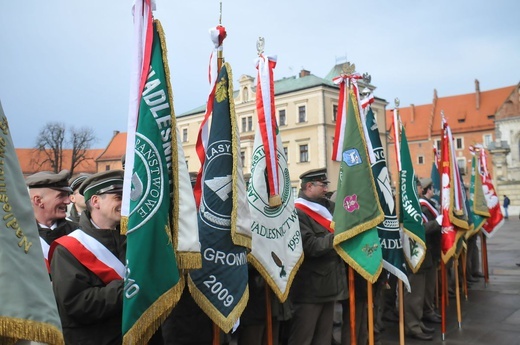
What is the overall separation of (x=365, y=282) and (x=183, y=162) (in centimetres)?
326

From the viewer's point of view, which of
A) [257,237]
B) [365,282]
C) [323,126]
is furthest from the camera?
[323,126]

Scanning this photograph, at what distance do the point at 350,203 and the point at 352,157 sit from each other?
1.81 ft

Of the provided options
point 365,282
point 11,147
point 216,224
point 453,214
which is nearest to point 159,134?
point 216,224

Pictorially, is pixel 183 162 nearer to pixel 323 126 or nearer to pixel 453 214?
pixel 453 214

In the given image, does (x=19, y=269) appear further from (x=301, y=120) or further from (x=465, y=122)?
(x=465, y=122)

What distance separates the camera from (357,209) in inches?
207

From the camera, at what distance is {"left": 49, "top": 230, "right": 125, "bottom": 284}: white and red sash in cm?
302

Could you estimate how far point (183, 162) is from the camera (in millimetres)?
3373

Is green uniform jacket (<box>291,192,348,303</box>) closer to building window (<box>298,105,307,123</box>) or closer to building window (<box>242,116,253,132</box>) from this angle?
building window (<box>298,105,307,123</box>)

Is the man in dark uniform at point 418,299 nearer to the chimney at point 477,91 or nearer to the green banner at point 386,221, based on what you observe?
the green banner at point 386,221

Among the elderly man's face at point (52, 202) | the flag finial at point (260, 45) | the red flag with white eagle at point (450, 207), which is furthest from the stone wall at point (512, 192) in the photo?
the elderly man's face at point (52, 202)

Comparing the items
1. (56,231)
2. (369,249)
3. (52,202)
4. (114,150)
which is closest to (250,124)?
(114,150)

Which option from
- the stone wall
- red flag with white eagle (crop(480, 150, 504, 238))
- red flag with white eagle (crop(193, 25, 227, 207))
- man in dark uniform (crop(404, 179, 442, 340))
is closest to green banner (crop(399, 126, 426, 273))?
man in dark uniform (crop(404, 179, 442, 340))

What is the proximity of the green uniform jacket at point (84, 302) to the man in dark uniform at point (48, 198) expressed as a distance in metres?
1.43
